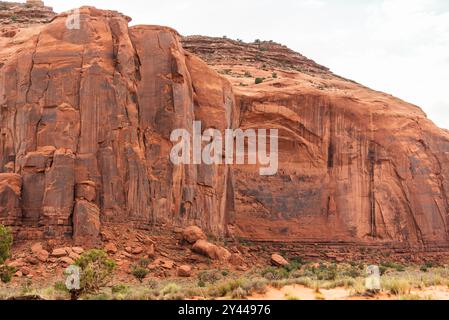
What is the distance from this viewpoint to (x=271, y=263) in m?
41.0

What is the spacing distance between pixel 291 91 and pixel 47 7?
3585 cm

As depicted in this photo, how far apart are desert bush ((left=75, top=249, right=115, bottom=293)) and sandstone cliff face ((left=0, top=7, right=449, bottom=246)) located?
16.4 ft

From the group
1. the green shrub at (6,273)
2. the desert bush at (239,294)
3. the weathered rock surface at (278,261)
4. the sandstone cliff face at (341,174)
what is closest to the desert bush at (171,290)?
the desert bush at (239,294)

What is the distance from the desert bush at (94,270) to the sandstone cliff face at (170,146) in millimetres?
4997

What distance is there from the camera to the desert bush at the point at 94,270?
2498cm

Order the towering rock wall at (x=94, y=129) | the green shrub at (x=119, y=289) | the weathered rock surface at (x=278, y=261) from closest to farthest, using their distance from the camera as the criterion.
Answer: the green shrub at (x=119, y=289)
the towering rock wall at (x=94, y=129)
the weathered rock surface at (x=278, y=261)

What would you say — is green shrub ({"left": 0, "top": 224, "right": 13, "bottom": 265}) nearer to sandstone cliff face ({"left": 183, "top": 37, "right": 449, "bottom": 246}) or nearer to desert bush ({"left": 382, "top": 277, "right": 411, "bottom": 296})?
desert bush ({"left": 382, "top": 277, "right": 411, "bottom": 296})

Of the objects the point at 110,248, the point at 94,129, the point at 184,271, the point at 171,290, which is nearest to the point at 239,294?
the point at 171,290

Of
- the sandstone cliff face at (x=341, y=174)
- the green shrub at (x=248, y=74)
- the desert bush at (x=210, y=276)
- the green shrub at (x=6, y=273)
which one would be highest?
the green shrub at (x=248, y=74)

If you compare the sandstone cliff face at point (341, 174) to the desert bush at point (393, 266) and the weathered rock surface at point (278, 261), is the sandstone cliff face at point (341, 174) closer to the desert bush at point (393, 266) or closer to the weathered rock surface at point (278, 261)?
the desert bush at point (393, 266)

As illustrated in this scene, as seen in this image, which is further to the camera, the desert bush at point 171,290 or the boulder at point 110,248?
the boulder at point 110,248

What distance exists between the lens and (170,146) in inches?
1433

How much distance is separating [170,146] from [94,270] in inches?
450
